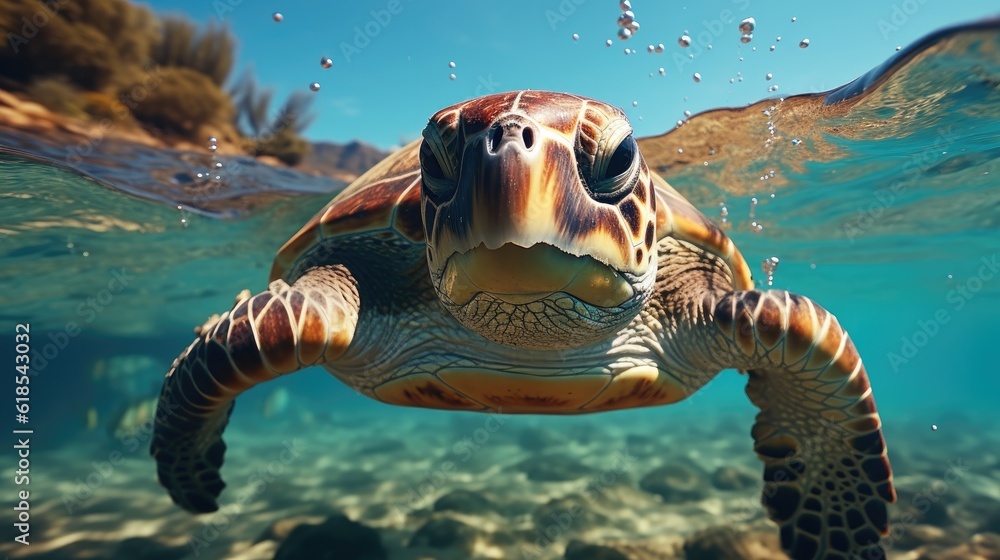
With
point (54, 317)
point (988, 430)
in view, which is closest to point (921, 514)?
point (988, 430)

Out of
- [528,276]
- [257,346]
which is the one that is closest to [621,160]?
[528,276]

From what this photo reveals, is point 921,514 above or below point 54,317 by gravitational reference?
above

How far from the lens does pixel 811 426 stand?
Result: 123 inches

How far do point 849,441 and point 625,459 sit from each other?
624cm

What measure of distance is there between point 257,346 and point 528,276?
166 cm

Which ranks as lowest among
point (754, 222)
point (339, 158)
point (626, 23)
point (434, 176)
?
point (434, 176)

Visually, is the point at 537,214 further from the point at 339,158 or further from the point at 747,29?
the point at 339,158

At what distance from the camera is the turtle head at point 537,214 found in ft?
4.58

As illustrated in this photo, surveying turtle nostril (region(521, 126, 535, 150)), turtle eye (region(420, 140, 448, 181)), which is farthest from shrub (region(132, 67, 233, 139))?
turtle nostril (region(521, 126, 535, 150))

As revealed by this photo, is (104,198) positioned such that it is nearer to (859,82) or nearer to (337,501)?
(337,501)

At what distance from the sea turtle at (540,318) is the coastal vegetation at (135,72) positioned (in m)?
3.51

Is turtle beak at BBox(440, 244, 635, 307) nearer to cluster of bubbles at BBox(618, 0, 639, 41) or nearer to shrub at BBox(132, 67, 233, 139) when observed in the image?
cluster of bubbles at BBox(618, 0, 639, 41)

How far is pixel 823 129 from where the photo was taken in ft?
26.3

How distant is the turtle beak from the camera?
145cm
